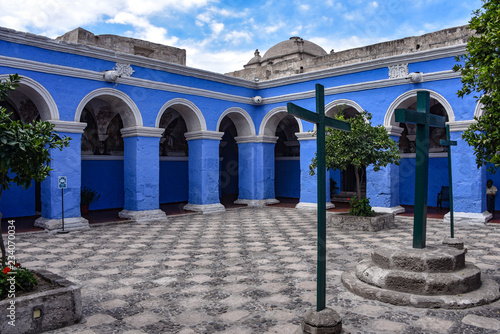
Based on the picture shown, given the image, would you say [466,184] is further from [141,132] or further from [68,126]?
[68,126]

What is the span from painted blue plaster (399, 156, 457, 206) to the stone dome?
797 cm

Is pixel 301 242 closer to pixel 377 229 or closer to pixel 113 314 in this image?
pixel 377 229

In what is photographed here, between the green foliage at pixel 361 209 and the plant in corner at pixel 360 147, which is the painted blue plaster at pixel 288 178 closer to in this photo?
the green foliage at pixel 361 209

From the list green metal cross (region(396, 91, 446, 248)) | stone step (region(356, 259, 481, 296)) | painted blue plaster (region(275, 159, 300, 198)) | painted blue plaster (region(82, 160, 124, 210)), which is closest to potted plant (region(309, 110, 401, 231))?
green metal cross (region(396, 91, 446, 248))

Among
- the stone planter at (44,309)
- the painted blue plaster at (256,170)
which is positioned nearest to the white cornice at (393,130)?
the painted blue plaster at (256,170)

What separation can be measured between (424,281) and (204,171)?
942cm

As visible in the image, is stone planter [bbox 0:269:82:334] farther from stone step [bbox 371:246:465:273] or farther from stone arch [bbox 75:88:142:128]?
stone arch [bbox 75:88:142:128]

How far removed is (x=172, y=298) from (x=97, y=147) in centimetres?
1088

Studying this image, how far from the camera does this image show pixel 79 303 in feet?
12.7

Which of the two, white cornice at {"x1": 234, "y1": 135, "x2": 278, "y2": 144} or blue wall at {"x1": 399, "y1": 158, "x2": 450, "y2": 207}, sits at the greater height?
white cornice at {"x1": 234, "y1": 135, "x2": 278, "y2": 144}

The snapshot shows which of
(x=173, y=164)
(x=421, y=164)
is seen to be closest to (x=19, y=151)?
(x=421, y=164)

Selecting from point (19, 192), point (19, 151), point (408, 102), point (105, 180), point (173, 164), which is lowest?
point (19, 192)

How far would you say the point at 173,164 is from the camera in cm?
1642

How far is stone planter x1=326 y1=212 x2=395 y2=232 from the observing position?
912 cm
